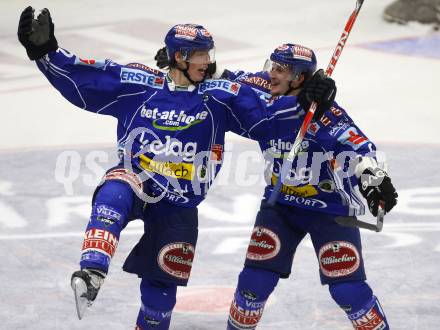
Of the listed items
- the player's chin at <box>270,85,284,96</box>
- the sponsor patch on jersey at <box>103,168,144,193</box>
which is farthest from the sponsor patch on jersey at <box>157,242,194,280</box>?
the player's chin at <box>270,85,284,96</box>

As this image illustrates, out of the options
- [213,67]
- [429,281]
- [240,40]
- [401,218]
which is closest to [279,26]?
[240,40]

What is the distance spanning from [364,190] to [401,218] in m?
3.56

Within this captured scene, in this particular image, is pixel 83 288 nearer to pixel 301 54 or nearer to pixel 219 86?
pixel 219 86

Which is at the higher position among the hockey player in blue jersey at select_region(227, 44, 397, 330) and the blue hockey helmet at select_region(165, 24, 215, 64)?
the blue hockey helmet at select_region(165, 24, 215, 64)

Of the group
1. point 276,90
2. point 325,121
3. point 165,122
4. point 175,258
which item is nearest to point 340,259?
point 325,121

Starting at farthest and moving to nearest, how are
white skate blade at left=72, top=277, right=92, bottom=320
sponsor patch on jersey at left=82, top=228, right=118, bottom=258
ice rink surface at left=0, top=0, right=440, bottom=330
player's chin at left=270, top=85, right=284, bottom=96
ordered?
ice rink surface at left=0, top=0, right=440, bottom=330 → player's chin at left=270, top=85, right=284, bottom=96 → sponsor patch on jersey at left=82, top=228, right=118, bottom=258 → white skate blade at left=72, top=277, right=92, bottom=320

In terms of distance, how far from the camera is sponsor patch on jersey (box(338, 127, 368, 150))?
7906 mm

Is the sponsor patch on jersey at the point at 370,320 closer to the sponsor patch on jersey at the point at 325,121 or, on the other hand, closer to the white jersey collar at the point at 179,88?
the sponsor patch on jersey at the point at 325,121

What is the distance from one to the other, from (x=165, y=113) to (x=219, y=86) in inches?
15.5

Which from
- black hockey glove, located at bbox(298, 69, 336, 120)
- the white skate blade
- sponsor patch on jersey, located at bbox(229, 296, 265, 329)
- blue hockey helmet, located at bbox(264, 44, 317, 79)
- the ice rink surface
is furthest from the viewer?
the ice rink surface

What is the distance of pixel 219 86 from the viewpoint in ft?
26.3

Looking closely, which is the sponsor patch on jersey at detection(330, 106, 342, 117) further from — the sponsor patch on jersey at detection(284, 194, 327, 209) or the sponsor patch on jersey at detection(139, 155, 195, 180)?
the sponsor patch on jersey at detection(139, 155, 195, 180)

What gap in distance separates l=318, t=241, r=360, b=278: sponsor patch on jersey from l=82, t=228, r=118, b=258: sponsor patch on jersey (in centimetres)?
148

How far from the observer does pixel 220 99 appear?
26.1 ft
